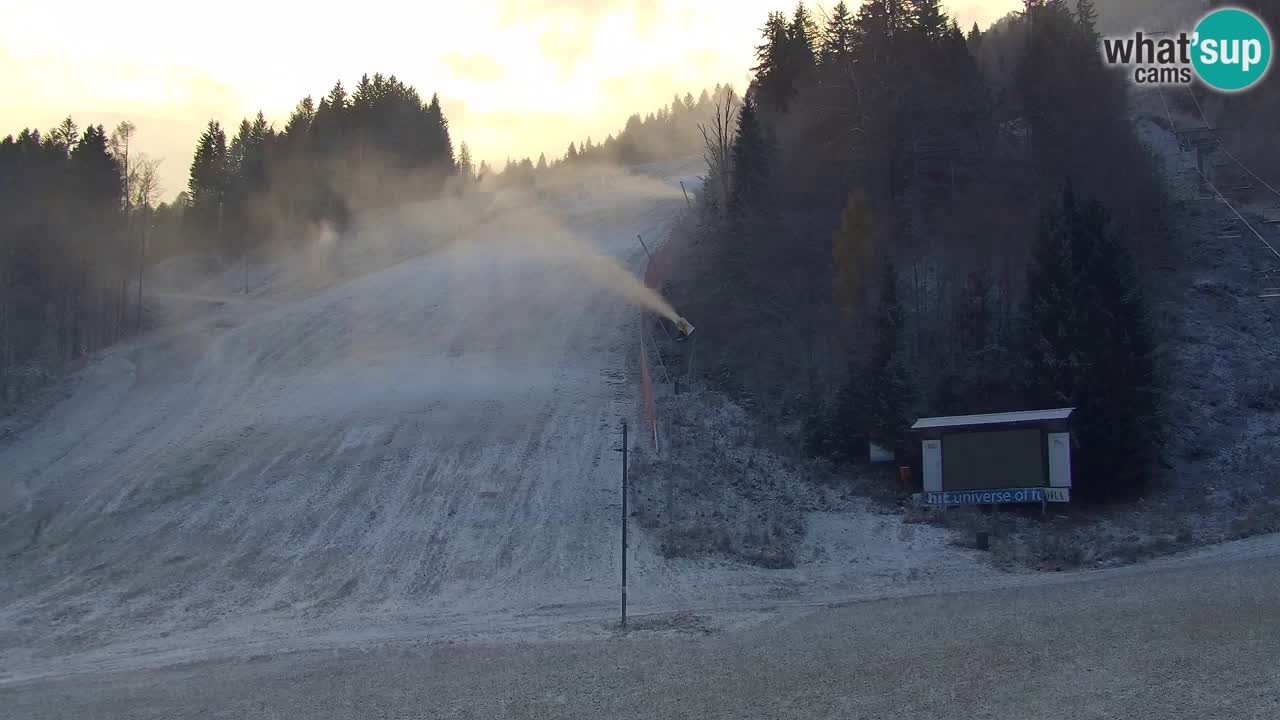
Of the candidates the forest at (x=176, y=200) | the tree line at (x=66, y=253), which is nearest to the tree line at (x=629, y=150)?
the forest at (x=176, y=200)

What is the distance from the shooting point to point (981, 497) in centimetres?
2891

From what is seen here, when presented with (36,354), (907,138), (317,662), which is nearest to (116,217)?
(36,354)

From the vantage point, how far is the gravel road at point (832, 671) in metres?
13.6

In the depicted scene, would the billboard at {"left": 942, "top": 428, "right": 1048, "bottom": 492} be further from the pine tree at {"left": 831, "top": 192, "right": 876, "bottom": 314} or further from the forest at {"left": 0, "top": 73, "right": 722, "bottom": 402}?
the forest at {"left": 0, "top": 73, "right": 722, "bottom": 402}

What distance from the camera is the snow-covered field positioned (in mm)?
22594

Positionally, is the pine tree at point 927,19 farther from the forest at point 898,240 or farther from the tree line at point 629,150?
the tree line at point 629,150

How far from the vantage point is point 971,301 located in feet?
126

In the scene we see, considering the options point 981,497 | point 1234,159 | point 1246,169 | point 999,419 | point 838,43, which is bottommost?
point 981,497

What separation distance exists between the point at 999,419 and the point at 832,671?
1544 cm

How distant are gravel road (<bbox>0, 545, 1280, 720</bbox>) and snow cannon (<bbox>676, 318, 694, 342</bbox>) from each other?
69.8 feet

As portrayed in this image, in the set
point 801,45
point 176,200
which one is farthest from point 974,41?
point 176,200

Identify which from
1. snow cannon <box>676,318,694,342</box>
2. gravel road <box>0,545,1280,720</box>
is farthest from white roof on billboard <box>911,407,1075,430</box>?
snow cannon <box>676,318,694,342</box>

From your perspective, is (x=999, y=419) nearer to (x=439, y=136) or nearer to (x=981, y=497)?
(x=981, y=497)

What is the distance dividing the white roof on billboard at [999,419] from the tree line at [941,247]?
2300 millimetres
